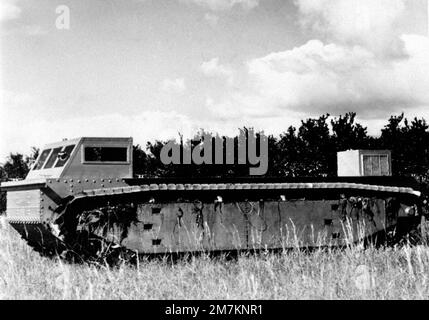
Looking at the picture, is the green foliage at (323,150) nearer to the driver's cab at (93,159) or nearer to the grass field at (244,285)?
the driver's cab at (93,159)

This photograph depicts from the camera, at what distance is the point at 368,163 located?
12414mm

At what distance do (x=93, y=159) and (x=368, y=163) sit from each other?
558 centimetres

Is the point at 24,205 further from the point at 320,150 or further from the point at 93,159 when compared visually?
the point at 320,150

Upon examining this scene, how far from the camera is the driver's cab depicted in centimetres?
1012

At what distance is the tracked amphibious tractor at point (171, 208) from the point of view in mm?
9500

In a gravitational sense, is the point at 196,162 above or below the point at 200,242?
above

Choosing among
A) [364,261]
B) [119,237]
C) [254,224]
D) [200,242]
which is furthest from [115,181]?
[364,261]

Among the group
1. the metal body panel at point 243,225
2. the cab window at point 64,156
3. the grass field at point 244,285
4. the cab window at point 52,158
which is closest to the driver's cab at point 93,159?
the cab window at point 64,156

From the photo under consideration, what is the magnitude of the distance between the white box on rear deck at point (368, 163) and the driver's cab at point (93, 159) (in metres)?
4.77

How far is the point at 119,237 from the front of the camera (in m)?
9.70
